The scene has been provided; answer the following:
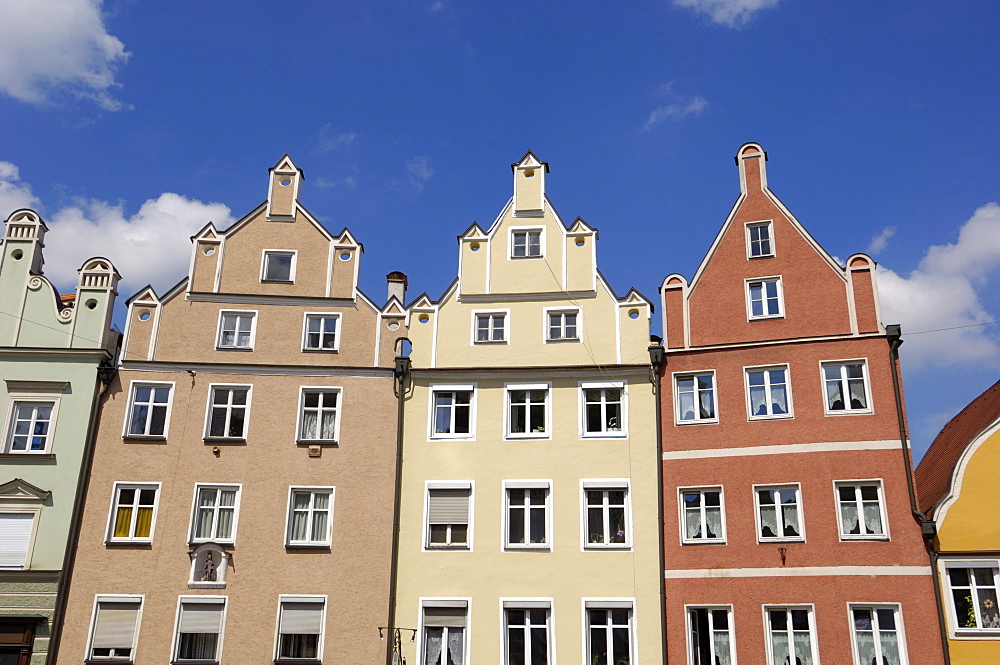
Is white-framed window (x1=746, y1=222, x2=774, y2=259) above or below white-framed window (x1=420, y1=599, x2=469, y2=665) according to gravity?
above

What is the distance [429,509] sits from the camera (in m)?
34.0

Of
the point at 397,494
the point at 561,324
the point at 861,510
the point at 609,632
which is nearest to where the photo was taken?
the point at 861,510

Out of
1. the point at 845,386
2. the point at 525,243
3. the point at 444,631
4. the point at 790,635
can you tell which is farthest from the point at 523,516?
the point at 845,386

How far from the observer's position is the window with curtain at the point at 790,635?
30109 mm

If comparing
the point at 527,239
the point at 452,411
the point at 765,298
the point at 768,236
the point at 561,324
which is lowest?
the point at 452,411

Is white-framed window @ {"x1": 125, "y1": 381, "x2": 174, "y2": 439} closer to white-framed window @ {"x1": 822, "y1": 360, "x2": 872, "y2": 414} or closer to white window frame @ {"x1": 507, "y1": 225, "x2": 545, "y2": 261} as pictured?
white window frame @ {"x1": 507, "y1": 225, "x2": 545, "y2": 261}

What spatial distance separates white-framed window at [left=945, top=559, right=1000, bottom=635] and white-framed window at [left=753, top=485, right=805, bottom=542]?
470cm

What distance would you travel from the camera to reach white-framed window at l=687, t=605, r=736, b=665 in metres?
30.7

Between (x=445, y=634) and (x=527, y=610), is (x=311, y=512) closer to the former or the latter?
(x=445, y=634)

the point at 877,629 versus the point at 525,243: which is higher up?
the point at 525,243

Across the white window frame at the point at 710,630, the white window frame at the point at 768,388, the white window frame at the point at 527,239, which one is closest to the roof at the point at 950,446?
the white window frame at the point at 768,388

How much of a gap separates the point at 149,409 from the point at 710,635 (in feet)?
71.0

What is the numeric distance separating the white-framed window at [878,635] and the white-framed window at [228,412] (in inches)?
864

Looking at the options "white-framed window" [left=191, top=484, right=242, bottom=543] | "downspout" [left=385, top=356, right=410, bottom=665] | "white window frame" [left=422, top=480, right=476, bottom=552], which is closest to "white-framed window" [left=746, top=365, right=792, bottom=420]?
"white window frame" [left=422, top=480, right=476, bottom=552]
